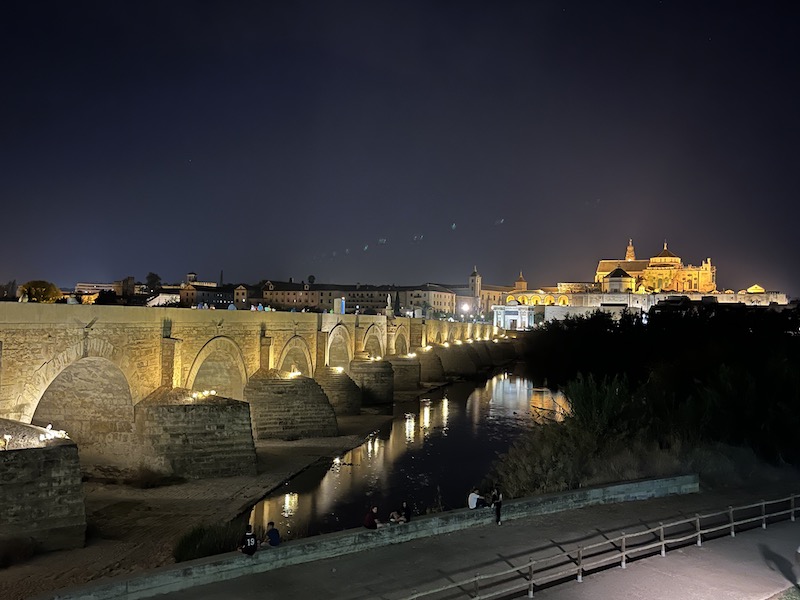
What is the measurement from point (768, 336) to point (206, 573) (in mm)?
31782

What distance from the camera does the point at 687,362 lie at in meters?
26.6

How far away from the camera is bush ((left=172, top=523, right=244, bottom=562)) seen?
8805mm

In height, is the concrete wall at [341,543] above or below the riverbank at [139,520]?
above

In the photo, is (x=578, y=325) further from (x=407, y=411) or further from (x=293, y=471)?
(x=293, y=471)

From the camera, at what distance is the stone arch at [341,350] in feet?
101

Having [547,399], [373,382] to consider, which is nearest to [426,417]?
[373,382]

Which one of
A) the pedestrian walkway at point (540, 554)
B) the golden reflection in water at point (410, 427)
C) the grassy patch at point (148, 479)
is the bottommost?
the golden reflection in water at point (410, 427)

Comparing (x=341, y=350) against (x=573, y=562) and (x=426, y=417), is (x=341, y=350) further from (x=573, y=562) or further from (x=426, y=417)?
(x=573, y=562)

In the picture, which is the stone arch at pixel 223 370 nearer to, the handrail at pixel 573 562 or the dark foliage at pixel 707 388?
the dark foliage at pixel 707 388

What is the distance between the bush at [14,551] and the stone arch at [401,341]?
104 ft

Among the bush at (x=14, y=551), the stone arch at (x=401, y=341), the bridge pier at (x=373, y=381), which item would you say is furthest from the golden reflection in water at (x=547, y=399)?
the bush at (x=14, y=551)

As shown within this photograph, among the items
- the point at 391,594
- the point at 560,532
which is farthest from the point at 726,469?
the point at 391,594

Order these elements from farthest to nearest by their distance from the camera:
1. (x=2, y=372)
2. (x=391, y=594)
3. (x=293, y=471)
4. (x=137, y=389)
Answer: (x=293, y=471) < (x=137, y=389) < (x=2, y=372) < (x=391, y=594)

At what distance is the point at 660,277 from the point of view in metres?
118
